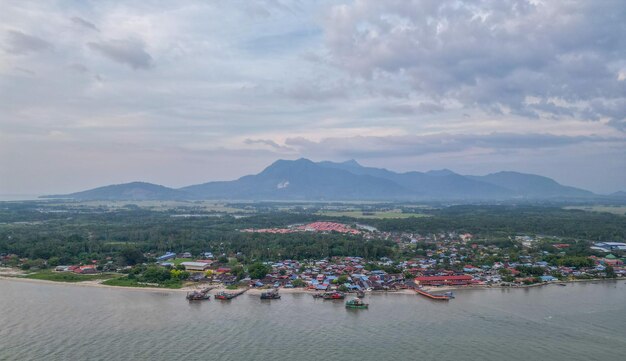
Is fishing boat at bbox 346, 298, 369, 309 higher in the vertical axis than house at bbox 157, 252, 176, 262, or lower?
lower

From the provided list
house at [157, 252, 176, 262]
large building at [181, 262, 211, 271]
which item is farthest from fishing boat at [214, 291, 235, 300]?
house at [157, 252, 176, 262]

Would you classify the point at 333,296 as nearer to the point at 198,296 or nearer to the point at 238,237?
the point at 198,296

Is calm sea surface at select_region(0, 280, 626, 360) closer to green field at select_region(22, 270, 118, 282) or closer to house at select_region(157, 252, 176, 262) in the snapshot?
green field at select_region(22, 270, 118, 282)

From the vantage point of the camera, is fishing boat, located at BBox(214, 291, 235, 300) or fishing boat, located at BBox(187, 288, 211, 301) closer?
fishing boat, located at BBox(187, 288, 211, 301)

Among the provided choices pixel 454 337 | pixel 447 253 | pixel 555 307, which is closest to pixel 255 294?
pixel 454 337

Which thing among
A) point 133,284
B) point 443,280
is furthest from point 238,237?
point 443,280

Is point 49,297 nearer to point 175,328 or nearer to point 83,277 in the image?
point 83,277
